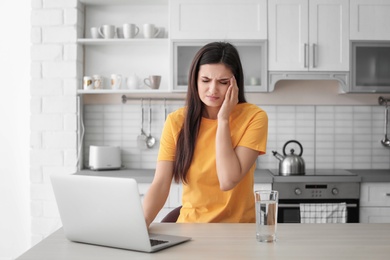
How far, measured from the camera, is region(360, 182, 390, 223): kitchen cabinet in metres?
3.54

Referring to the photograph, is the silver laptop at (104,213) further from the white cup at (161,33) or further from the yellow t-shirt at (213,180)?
the white cup at (161,33)

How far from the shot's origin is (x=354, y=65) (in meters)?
3.75

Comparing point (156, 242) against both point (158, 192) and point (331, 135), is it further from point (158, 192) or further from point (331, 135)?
point (331, 135)

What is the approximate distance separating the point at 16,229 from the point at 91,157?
871mm

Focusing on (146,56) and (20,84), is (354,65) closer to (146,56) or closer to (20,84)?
(146,56)

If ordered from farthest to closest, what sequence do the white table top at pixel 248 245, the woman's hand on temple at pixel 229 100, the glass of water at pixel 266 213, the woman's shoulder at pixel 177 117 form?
the woman's shoulder at pixel 177 117 < the woman's hand on temple at pixel 229 100 < the glass of water at pixel 266 213 < the white table top at pixel 248 245

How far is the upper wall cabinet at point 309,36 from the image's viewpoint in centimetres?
375

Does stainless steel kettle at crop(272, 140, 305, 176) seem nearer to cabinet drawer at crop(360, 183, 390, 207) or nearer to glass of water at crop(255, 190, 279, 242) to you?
cabinet drawer at crop(360, 183, 390, 207)

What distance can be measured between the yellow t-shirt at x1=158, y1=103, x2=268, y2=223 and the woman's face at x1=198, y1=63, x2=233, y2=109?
14cm

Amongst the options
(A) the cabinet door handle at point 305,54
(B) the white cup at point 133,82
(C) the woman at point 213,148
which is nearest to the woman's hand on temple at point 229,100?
(C) the woman at point 213,148

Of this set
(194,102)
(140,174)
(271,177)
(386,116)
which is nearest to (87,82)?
(140,174)

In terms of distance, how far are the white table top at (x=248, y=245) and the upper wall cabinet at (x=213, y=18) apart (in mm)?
2144

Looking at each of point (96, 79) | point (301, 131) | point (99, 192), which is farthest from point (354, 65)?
point (99, 192)

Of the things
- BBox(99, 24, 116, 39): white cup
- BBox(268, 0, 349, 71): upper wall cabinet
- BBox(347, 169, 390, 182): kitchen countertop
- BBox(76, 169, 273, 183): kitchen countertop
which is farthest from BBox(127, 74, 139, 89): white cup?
BBox(347, 169, 390, 182): kitchen countertop
